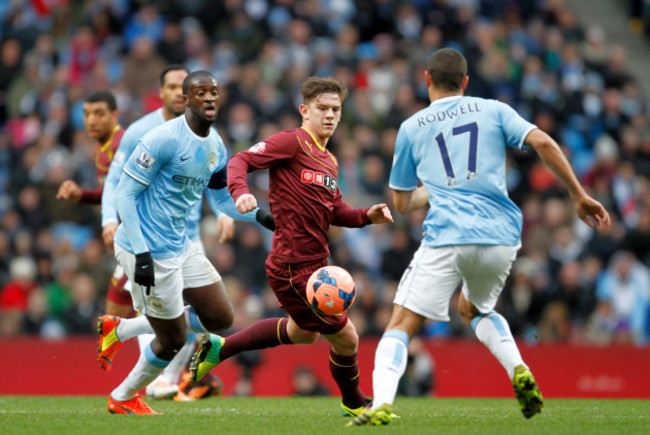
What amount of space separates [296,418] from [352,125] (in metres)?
9.54

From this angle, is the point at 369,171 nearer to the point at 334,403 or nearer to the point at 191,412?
the point at 334,403

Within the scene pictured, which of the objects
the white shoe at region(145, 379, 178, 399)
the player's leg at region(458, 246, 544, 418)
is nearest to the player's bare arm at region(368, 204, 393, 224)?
the player's leg at region(458, 246, 544, 418)

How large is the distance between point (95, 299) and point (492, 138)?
26.1 feet

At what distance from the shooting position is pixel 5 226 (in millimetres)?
14586

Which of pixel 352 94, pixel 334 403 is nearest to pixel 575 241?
pixel 352 94

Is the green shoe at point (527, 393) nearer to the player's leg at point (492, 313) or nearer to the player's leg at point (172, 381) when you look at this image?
the player's leg at point (492, 313)

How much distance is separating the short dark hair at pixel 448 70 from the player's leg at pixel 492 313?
1.15m

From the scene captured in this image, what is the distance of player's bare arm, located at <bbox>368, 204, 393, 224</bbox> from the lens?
716 cm

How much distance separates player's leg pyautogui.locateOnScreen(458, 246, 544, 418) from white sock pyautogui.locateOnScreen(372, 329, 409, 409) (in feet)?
2.10

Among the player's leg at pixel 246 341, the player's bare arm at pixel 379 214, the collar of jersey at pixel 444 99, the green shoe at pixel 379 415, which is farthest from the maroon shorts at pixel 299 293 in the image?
the collar of jersey at pixel 444 99

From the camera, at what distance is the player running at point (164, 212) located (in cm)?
735

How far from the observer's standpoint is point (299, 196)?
7352 mm

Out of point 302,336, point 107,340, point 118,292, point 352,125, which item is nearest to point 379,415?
point 302,336

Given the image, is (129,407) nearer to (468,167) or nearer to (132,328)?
(132,328)
